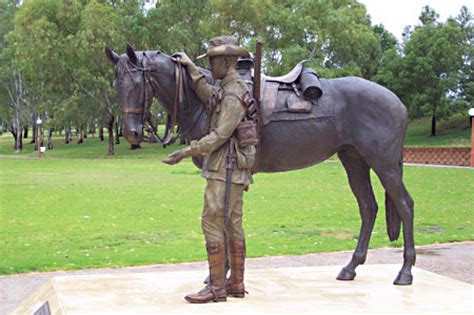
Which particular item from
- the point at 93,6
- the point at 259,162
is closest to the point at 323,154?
the point at 259,162

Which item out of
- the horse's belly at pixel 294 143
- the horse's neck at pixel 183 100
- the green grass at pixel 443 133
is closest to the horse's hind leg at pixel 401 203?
the horse's belly at pixel 294 143

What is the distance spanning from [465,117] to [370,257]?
45528 mm

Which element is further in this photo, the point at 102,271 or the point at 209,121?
the point at 102,271

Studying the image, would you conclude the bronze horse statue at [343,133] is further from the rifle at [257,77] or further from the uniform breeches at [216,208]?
the uniform breeches at [216,208]

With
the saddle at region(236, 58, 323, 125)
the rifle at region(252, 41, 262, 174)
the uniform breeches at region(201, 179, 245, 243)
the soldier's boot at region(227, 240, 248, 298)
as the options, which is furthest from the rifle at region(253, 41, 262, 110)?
the soldier's boot at region(227, 240, 248, 298)

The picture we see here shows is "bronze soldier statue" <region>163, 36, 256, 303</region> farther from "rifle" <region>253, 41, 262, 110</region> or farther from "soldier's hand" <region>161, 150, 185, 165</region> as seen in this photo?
"rifle" <region>253, 41, 262, 110</region>

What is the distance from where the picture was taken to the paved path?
28.5 feet

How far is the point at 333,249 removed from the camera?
36.5 ft

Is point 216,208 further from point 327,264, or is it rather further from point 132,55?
point 327,264

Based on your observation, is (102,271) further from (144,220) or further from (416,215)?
(416,215)

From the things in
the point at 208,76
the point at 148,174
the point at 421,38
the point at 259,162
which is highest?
the point at 421,38

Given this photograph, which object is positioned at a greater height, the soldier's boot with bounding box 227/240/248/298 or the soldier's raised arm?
the soldier's raised arm

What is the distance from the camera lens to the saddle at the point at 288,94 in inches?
258

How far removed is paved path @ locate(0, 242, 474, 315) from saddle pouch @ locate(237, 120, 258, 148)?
366cm
